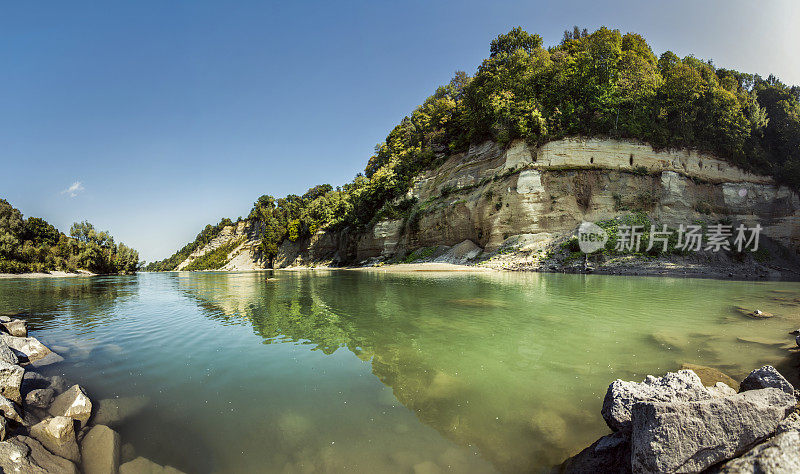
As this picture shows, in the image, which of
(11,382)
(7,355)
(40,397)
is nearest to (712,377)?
(40,397)

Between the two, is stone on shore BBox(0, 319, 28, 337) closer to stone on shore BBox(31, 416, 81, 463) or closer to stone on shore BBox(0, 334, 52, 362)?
stone on shore BBox(0, 334, 52, 362)

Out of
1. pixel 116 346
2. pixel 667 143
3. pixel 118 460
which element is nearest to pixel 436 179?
pixel 667 143

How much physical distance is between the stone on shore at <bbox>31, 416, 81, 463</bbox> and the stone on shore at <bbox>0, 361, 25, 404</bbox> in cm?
127

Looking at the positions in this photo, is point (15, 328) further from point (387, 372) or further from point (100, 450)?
point (387, 372)

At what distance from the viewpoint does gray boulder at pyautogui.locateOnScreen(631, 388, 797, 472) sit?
7.07 ft

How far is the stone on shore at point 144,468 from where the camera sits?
2.96m

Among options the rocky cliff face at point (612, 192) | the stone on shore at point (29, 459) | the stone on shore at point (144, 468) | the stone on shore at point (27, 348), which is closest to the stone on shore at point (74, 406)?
the stone on shore at point (29, 459)

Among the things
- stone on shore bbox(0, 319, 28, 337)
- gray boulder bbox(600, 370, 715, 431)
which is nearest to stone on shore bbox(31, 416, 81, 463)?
gray boulder bbox(600, 370, 715, 431)

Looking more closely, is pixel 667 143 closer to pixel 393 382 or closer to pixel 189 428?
pixel 393 382

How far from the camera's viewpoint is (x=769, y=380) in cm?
306

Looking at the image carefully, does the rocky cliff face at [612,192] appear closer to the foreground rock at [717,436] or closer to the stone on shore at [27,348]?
the foreground rock at [717,436]

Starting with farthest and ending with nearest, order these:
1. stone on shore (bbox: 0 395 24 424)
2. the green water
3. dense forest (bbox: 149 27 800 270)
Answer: dense forest (bbox: 149 27 800 270), stone on shore (bbox: 0 395 24 424), the green water

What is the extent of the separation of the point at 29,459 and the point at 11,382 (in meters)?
2.39

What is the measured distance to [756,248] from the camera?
3031 centimetres
